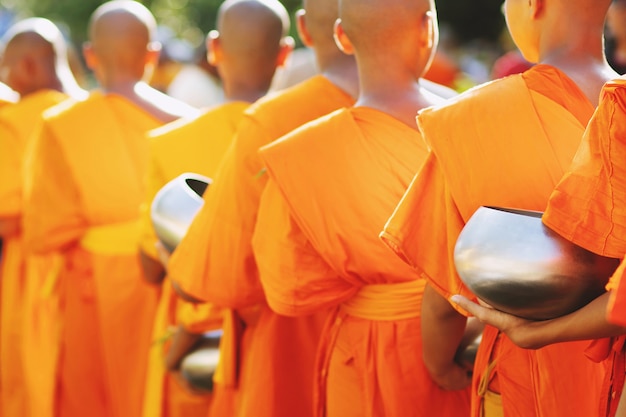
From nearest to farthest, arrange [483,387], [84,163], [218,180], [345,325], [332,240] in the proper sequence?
[483,387] → [332,240] → [345,325] → [218,180] → [84,163]

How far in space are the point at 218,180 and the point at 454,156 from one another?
1382mm

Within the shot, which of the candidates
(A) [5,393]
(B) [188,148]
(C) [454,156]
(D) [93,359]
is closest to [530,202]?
(C) [454,156]

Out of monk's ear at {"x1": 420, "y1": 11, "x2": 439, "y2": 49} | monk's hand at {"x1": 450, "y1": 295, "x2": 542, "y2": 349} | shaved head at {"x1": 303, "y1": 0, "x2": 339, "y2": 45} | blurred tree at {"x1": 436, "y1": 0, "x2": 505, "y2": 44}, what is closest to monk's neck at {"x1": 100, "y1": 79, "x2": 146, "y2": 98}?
shaved head at {"x1": 303, "y1": 0, "x2": 339, "y2": 45}

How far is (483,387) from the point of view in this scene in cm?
279

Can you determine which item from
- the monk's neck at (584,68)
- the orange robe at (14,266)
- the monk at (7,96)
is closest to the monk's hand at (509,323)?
the monk's neck at (584,68)

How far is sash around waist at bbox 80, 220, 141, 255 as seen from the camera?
510cm

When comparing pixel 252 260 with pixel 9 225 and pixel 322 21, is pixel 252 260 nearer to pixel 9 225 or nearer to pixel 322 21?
pixel 322 21

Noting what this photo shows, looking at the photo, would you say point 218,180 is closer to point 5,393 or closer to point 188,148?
point 188,148

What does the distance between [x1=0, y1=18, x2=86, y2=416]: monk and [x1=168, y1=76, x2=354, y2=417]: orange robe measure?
2140 millimetres

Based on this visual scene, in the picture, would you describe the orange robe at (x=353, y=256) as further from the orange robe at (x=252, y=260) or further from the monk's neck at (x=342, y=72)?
the monk's neck at (x=342, y=72)

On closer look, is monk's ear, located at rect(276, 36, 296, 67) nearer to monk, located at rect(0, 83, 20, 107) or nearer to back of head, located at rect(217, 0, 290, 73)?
back of head, located at rect(217, 0, 290, 73)

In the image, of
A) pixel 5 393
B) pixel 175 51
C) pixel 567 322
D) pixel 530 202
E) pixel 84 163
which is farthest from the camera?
pixel 175 51

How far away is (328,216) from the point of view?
10.1 ft

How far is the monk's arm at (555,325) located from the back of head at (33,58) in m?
4.46
